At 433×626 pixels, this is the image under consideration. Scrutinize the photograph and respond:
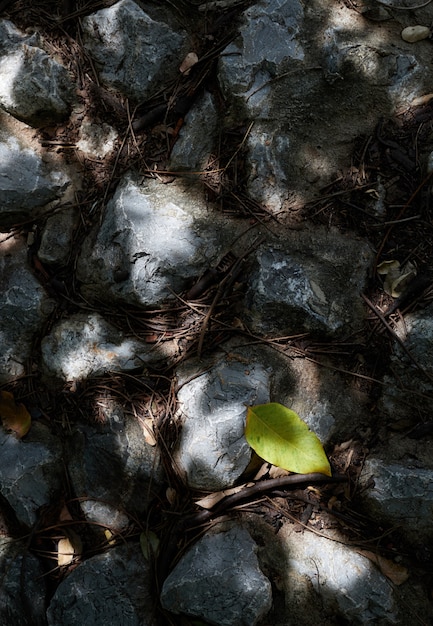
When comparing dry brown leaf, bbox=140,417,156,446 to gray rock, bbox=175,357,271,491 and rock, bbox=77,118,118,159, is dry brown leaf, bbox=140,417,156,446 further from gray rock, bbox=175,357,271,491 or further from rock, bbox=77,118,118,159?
rock, bbox=77,118,118,159

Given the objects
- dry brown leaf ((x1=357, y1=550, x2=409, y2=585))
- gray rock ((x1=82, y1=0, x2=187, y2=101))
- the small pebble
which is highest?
gray rock ((x1=82, y1=0, x2=187, y2=101))

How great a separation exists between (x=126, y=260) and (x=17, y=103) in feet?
3.59

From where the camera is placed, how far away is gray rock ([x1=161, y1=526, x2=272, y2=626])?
6.72ft

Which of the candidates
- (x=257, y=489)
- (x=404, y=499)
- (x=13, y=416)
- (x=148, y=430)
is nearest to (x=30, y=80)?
(x=13, y=416)

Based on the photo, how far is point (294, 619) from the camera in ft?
6.88

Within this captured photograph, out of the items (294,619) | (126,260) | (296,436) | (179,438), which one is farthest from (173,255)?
(294,619)

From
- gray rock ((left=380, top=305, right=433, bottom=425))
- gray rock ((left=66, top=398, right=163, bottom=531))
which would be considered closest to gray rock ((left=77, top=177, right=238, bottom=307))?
gray rock ((left=66, top=398, right=163, bottom=531))

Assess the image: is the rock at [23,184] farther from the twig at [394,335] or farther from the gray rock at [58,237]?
the twig at [394,335]

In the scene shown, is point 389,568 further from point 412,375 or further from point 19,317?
point 19,317

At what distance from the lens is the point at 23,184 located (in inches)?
109

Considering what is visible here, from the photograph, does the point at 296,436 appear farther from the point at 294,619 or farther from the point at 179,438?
the point at 294,619

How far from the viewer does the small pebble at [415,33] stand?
2.68 metres

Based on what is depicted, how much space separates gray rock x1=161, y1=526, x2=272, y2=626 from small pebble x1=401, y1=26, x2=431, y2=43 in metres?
2.54

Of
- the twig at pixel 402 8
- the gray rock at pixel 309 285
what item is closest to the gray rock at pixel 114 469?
the gray rock at pixel 309 285
